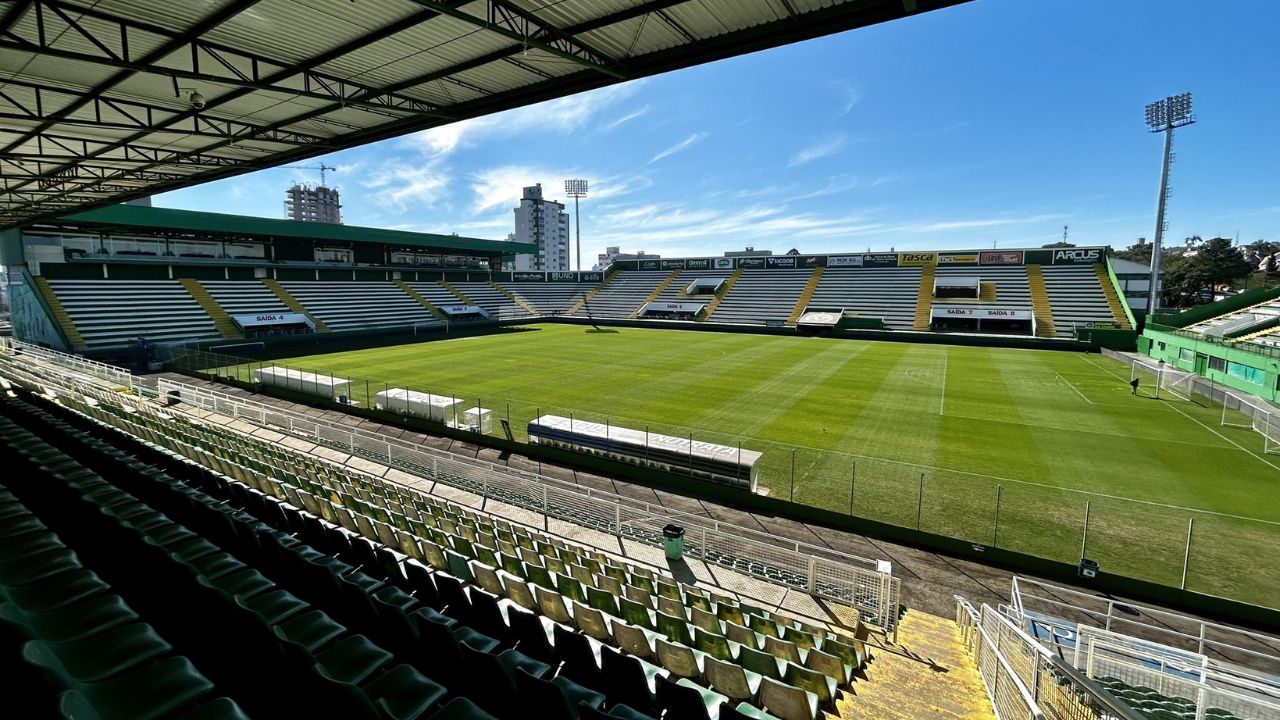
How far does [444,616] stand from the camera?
4.63 m

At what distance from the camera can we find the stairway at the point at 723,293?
59125mm

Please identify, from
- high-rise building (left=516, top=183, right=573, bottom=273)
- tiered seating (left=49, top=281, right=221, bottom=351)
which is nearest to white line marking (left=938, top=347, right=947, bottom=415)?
tiered seating (left=49, top=281, right=221, bottom=351)

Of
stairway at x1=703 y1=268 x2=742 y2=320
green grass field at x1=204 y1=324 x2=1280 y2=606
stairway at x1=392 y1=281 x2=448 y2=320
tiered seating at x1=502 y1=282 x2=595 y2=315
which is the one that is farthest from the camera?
tiered seating at x1=502 y1=282 x2=595 y2=315

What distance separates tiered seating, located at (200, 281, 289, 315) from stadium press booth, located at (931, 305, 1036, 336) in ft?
185

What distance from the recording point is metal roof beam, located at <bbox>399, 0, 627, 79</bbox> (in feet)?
23.5

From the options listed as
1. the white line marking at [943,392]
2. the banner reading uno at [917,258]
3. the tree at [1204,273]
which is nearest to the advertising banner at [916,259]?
the banner reading uno at [917,258]

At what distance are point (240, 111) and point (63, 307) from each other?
38.2 meters

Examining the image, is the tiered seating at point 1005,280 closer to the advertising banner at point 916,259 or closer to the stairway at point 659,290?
the advertising banner at point 916,259

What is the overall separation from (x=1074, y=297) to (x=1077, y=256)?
8.24m

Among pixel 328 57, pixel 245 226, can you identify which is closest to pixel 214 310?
pixel 245 226

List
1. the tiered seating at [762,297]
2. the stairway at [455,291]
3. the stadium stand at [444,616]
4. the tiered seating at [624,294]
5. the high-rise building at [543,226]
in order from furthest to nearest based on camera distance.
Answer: the high-rise building at [543,226] → the tiered seating at [624,294] → the stairway at [455,291] → the tiered seating at [762,297] → the stadium stand at [444,616]

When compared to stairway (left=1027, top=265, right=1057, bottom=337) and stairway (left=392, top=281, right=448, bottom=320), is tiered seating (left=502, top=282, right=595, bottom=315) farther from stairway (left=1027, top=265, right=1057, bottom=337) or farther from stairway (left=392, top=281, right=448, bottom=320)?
stairway (left=1027, top=265, right=1057, bottom=337)

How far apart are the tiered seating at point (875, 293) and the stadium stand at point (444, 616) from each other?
1846 inches

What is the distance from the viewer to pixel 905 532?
11.2 metres
